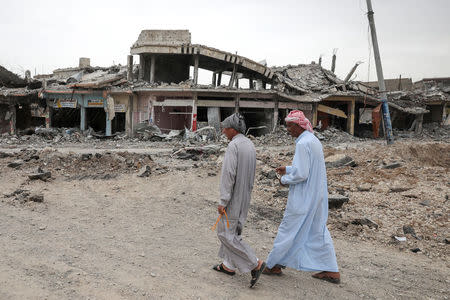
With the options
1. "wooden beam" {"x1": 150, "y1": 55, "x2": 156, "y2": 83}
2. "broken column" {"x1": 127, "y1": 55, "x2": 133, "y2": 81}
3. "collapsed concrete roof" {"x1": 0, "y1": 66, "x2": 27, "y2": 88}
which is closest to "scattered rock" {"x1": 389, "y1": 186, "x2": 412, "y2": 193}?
"wooden beam" {"x1": 150, "y1": 55, "x2": 156, "y2": 83}

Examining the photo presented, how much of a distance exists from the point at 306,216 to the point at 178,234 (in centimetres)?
215

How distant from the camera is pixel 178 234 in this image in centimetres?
473

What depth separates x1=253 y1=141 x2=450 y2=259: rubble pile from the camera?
4844 millimetres

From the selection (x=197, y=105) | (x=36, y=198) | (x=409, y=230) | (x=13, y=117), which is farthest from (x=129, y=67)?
(x=409, y=230)

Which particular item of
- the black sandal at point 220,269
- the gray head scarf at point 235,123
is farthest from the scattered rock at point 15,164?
the gray head scarf at point 235,123

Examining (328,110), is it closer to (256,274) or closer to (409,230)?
(409,230)

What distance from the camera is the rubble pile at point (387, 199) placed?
191 inches

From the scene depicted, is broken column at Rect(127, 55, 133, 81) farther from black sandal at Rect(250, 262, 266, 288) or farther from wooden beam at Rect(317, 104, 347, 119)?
black sandal at Rect(250, 262, 266, 288)

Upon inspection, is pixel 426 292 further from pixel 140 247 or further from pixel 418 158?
pixel 418 158

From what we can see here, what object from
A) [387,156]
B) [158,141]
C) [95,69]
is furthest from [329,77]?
[95,69]

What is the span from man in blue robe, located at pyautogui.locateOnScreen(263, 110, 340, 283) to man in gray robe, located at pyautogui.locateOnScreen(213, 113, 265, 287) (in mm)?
315

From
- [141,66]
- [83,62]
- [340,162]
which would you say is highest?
[83,62]

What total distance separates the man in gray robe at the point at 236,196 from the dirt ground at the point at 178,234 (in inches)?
9.2

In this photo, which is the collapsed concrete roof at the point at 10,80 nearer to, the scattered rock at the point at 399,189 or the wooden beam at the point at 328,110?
the wooden beam at the point at 328,110
